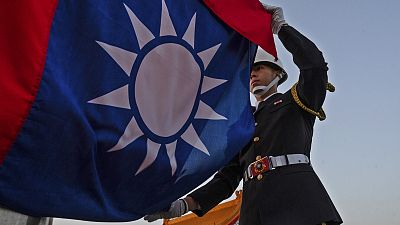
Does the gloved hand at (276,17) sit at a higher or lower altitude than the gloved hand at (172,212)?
higher

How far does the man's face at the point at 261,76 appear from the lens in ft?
13.4

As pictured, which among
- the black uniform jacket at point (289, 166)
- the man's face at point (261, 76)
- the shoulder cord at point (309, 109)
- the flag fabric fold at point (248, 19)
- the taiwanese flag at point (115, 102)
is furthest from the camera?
the man's face at point (261, 76)

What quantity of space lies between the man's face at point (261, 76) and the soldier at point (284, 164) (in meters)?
0.18

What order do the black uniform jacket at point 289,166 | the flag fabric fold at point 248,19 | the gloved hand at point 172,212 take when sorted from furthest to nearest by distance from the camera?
the flag fabric fold at point 248,19 < the black uniform jacket at point 289,166 < the gloved hand at point 172,212

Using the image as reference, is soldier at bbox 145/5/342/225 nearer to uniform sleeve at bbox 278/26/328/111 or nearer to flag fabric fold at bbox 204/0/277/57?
uniform sleeve at bbox 278/26/328/111

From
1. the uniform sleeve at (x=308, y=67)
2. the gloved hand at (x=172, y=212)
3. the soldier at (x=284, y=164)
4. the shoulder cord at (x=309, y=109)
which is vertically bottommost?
the gloved hand at (x=172, y=212)

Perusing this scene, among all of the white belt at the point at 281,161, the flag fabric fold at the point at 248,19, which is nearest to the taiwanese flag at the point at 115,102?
the flag fabric fold at the point at 248,19

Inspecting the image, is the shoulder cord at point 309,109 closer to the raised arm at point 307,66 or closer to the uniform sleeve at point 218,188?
the raised arm at point 307,66

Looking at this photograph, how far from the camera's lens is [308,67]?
346 centimetres

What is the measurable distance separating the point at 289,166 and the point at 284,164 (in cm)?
4

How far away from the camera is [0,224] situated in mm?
1858

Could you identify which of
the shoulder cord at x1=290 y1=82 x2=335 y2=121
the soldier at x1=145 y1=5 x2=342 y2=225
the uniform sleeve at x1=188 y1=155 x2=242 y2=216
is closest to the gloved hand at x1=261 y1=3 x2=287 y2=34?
the soldier at x1=145 y1=5 x2=342 y2=225

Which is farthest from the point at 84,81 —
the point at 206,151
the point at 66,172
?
the point at 206,151

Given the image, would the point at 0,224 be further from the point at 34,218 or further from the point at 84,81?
the point at 84,81
